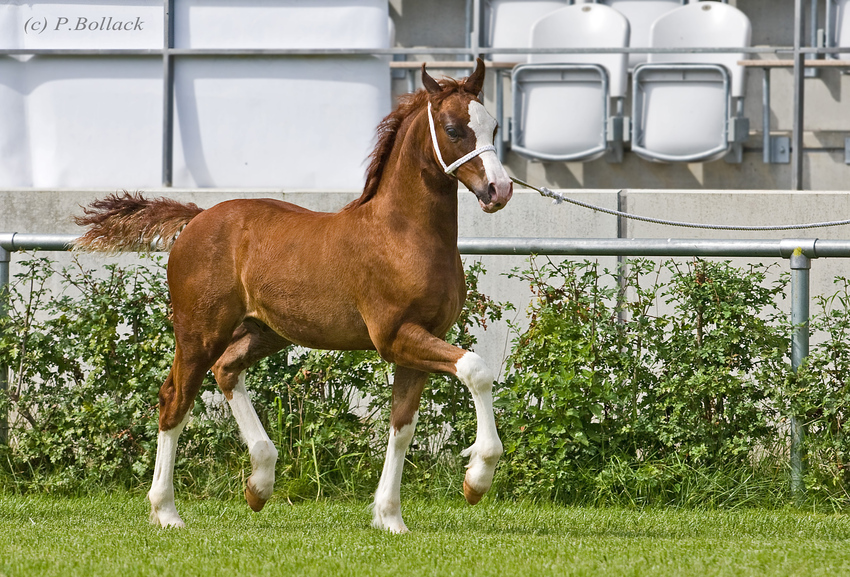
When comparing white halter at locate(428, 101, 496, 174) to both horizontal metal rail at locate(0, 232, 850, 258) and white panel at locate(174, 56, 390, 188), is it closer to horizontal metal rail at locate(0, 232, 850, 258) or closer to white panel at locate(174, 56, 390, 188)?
horizontal metal rail at locate(0, 232, 850, 258)

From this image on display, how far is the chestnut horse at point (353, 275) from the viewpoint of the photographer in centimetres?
456

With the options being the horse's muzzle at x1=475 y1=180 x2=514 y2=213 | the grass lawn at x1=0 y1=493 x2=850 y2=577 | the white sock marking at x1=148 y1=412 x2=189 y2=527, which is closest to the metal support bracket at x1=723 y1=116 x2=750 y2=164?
the grass lawn at x1=0 y1=493 x2=850 y2=577

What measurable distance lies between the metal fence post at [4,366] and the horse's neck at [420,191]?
279cm

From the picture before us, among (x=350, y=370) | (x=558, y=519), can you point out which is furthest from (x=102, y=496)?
(x=558, y=519)

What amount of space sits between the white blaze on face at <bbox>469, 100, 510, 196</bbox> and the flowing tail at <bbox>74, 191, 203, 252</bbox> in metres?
1.79

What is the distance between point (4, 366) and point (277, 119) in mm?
2715

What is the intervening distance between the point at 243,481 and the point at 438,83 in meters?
2.70

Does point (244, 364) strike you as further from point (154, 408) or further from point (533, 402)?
point (533, 402)

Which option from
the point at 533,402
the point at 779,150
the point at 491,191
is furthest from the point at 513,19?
the point at 491,191

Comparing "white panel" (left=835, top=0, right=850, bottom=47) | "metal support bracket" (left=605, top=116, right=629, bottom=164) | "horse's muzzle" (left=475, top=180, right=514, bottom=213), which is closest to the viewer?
"horse's muzzle" (left=475, top=180, right=514, bottom=213)

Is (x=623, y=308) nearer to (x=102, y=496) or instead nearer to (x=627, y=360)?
(x=627, y=360)

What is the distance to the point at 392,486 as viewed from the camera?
5.00 m

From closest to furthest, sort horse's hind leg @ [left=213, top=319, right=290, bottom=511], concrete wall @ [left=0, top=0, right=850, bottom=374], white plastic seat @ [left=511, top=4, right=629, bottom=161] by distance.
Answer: horse's hind leg @ [left=213, top=319, right=290, bottom=511] < concrete wall @ [left=0, top=0, right=850, bottom=374] < white plastic seat @ [left=511, top=4, right=629, bottom=161]

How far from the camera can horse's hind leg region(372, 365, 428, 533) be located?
4988 mm
